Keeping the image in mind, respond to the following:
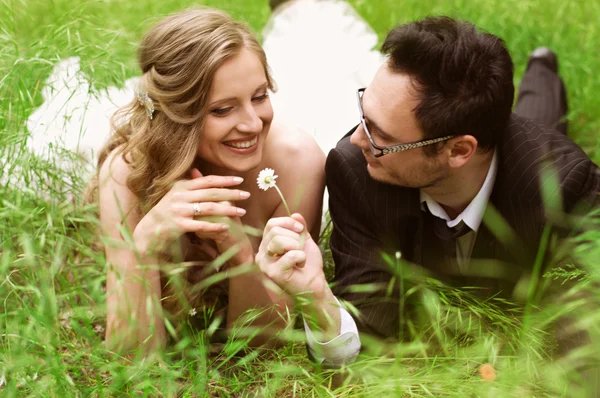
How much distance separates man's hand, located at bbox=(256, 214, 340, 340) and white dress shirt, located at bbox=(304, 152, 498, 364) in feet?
0.22

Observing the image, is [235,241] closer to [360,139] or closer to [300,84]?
[360,139]

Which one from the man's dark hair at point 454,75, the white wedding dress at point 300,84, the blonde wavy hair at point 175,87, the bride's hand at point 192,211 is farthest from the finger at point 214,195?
the white wedding dress at point 300,84

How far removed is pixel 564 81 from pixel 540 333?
9.96 ft

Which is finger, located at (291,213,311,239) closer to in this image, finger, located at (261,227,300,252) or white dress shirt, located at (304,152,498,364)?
finger, located at (261,227,300,252)

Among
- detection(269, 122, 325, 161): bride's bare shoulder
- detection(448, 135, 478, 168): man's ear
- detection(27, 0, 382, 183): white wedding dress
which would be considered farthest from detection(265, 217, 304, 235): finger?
detection(27, 0, 382, 183): white wedding dress

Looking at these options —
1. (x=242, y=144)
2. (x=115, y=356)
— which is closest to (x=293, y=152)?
(x=242, y=144)

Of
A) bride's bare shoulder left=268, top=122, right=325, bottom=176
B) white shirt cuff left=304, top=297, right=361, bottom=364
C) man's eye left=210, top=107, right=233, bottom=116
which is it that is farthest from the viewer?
bride's bare shoulder left=268, top=122, right=325, bottom=176

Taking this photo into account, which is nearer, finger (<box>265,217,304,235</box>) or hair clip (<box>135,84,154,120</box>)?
finger (<box>265,217,304,235</box>)

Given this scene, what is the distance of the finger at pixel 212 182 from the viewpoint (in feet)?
8.46

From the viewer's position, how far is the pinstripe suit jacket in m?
2.53

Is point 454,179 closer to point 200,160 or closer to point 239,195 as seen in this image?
point 239,195

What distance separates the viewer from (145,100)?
2.79m

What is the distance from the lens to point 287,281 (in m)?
2.31

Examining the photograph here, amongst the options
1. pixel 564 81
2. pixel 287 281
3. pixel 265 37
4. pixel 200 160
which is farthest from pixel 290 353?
pixel 564 81
